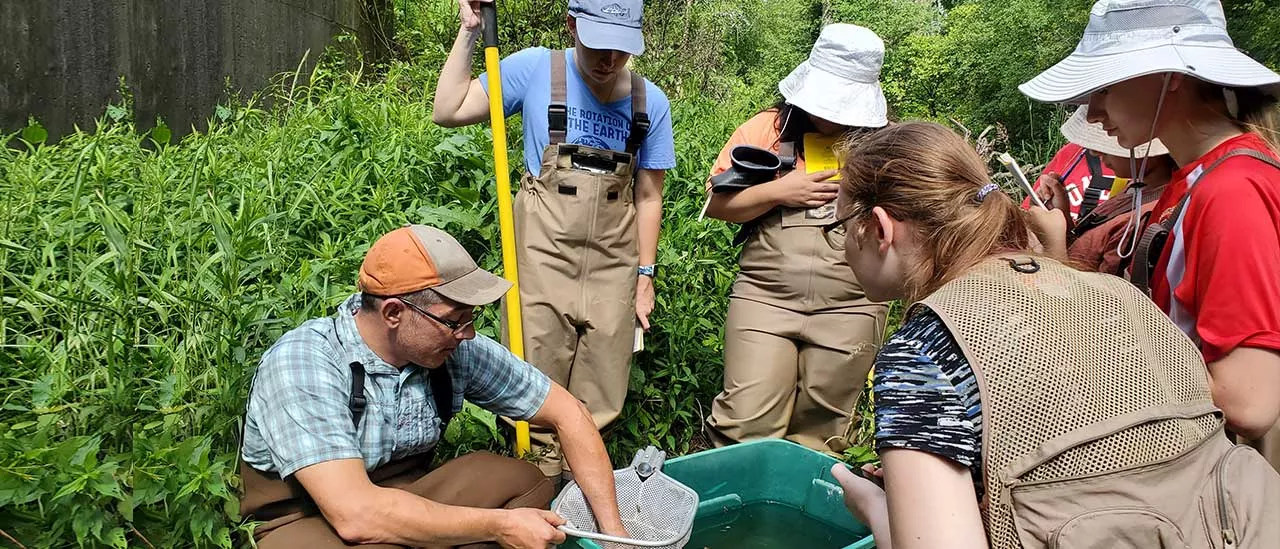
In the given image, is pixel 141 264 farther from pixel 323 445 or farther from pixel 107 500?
pixel 323 445

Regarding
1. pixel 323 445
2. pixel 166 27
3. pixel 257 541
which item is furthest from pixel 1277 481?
pixel 166 27

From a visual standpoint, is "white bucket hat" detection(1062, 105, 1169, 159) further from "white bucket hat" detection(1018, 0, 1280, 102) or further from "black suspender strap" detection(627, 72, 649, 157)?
"black suspender strap" detection(627, 72, 649, 157)

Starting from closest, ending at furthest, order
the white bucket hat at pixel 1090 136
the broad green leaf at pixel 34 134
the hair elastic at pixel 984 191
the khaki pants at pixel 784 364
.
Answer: the hair elastic at pixel 984 191, the white bucket hat at pixel 1090 136, the khaki pants at pixel 784 364, the broad green leaf at pixel 34 134

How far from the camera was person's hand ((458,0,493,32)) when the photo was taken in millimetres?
2803

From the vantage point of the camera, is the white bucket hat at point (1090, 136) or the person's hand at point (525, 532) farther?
the white bucket hat at point (1090, 136)

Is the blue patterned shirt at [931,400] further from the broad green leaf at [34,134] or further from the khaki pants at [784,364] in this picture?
the broad green leaf at [34,134]

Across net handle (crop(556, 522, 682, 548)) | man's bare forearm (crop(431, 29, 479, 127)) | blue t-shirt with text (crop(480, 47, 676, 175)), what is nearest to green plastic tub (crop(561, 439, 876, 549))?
net handle (crop(556, 522, 682, 548))

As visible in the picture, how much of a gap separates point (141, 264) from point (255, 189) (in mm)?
768

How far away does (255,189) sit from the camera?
11.6 ft

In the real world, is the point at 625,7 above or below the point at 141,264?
above

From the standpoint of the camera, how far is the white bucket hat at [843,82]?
2934 mm

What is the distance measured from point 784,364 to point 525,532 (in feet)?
4.14

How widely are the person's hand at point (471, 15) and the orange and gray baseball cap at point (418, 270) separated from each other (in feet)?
3.03

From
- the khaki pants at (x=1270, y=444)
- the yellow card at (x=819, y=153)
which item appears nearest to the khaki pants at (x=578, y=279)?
the yellow card at (x=819, y=153)
